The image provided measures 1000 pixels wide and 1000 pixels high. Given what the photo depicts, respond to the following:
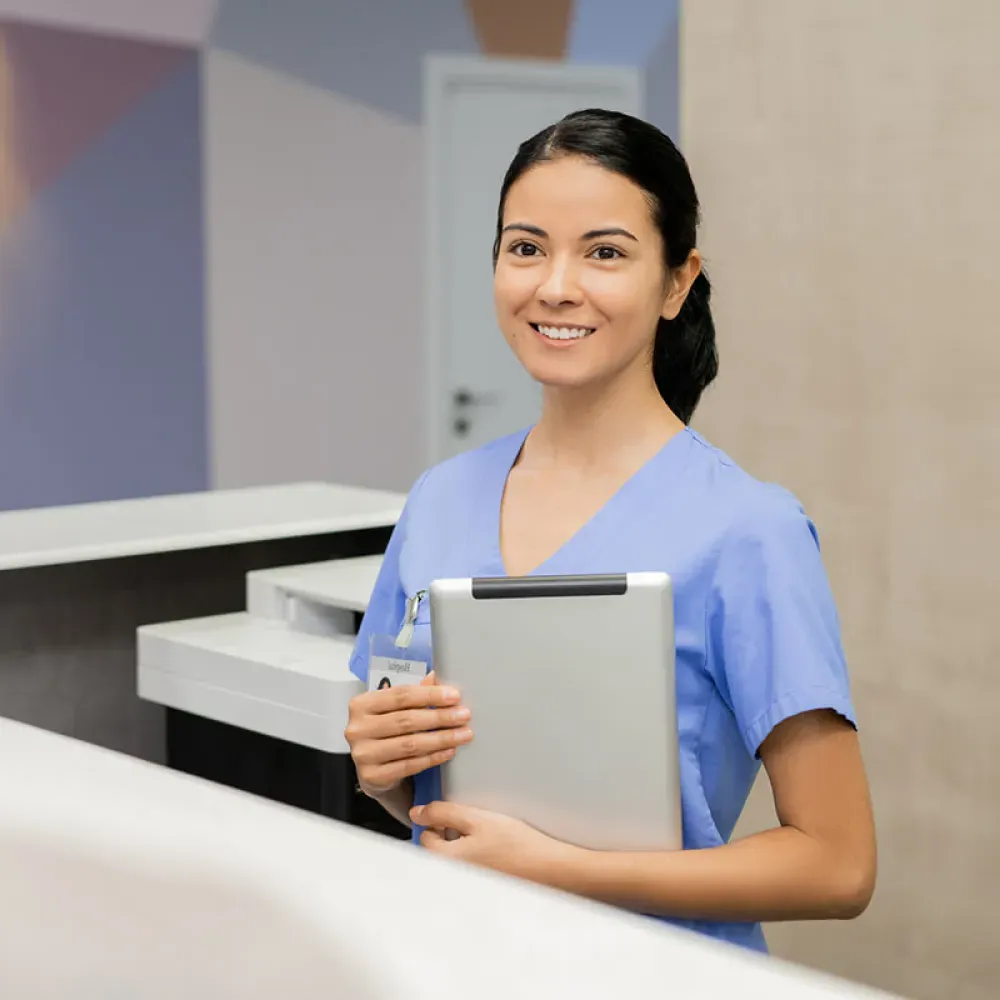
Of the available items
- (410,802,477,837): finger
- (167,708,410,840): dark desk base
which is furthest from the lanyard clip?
(167,708,410,840): dark desk base

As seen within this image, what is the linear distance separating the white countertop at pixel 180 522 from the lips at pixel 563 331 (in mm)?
982

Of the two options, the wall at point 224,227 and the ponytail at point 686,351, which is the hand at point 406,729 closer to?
the ponytail at point 686,351

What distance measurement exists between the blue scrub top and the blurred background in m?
1.04

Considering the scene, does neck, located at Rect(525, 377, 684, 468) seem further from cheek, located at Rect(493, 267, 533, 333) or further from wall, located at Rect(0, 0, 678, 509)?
wall, located at Rect(0, 0, 678, 509)

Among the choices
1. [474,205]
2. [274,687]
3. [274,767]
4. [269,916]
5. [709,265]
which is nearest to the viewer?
[269,916]

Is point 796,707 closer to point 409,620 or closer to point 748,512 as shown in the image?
point 748,512

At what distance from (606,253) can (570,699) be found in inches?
13.0

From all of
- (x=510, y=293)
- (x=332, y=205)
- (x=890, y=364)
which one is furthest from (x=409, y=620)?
(x=332, y=205)

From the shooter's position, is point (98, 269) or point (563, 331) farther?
point (98, 269)

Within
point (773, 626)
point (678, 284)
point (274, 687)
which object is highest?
point (678, 284)

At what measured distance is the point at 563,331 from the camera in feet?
3.65

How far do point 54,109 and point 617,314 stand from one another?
11.7 ft

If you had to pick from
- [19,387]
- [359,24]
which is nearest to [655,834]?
[19,387]

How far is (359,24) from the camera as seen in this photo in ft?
15.8
